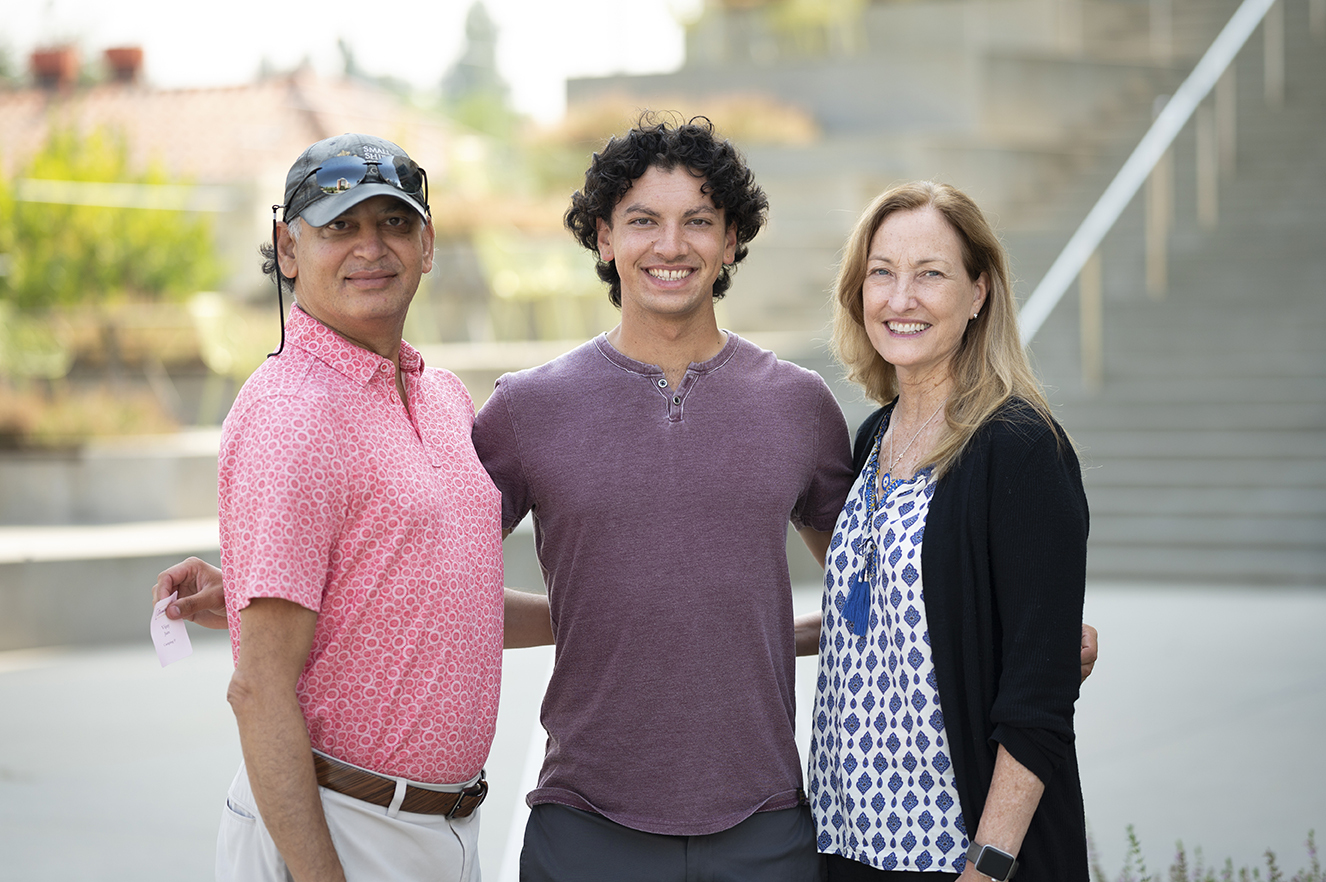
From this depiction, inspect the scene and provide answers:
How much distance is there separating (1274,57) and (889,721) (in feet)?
45.6

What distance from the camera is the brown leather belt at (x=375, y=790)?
2201 millimetres

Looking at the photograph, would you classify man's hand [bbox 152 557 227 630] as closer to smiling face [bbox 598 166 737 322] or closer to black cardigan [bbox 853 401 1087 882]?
smiling face [bbox 598 166 737 322]

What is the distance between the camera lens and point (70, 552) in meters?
7.45

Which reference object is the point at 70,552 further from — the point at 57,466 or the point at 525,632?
the point at 525,632

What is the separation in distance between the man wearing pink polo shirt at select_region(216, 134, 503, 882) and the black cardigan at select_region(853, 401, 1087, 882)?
0.83m

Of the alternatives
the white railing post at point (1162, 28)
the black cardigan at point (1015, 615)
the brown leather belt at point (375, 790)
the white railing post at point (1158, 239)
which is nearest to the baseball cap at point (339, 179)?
the brown leather belt at point (375, 790)

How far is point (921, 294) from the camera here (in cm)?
265

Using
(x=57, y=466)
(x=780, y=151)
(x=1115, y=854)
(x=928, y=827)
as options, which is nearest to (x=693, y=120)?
(x=928, y=827)

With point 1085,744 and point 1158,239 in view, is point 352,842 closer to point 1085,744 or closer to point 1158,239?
point 1085,744

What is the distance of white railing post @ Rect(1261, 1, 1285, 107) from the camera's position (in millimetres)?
14070

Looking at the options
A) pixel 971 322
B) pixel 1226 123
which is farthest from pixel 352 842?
pixel 1226 123

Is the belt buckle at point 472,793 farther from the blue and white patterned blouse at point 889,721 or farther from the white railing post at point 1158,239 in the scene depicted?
the white railing post at point 1158,239

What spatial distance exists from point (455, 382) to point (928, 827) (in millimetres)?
1290

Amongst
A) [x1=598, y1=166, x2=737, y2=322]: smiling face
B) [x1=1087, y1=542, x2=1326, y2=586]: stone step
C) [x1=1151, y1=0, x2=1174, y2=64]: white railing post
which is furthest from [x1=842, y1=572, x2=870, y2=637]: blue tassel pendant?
[x1=1151, y1=0, x2=1174, y2=64]: white railing post
